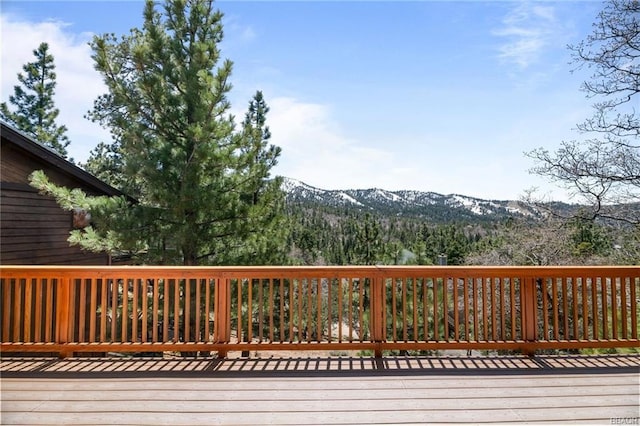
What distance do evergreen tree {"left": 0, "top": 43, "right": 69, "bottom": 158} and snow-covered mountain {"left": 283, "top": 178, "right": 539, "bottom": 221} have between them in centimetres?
6623

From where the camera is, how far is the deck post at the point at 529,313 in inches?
139

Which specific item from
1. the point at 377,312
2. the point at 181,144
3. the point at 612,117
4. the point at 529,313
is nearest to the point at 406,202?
the point at 612,117

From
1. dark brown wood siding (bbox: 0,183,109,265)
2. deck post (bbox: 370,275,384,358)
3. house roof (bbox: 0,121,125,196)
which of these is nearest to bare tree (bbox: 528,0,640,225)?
deck post (bbox: 370,275,384,358)

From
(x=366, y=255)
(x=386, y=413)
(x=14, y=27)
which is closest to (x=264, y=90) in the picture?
(x=14, y=27)

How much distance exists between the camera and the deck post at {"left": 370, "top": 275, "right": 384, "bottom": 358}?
3.44 m

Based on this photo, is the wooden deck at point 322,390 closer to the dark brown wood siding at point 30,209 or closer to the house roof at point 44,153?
the dark brown wood siding at point 30,209

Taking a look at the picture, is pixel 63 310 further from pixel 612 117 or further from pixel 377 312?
pixel 612 117

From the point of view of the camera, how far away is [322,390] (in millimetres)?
2762

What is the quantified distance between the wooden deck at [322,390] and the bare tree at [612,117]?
4.91 m

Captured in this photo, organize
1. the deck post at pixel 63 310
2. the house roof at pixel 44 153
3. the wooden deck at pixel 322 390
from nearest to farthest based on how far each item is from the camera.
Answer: the wooden deck at pixel 322 390 < the deck post at pixel 63 310 < the house roof at pixel 44 153

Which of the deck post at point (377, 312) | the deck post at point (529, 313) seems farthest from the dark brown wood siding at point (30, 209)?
the deck post at point (529, 313)

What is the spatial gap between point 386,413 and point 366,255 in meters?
17.7

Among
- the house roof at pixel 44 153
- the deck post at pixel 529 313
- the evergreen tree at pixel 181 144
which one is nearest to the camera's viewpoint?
the deck post at pixel 529 313

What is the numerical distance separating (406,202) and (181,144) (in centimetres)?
12003
